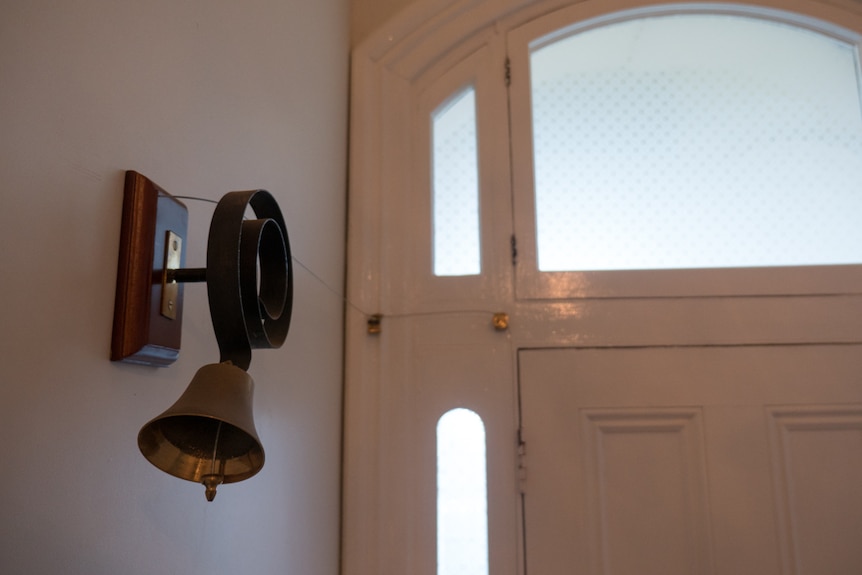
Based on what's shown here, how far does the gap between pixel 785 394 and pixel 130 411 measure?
4.30 feet

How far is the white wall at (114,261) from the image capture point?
562 millimetres

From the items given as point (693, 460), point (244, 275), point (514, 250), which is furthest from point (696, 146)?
point (244, 275)

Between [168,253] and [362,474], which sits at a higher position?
[168,253]

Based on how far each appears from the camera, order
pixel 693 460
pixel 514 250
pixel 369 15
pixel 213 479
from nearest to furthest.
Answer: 1. pixel 213 479
2. pixel 693 460
3. pixel 514 250
4. pixel 369 15

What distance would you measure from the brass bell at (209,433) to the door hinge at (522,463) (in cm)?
94

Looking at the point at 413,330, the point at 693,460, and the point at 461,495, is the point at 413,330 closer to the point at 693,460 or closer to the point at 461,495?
the point at 461,495

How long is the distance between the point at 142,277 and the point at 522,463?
986 millimetres

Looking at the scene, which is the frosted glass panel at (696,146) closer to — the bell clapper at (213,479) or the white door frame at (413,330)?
the white door frame at (413,330)

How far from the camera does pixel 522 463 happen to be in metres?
1.48

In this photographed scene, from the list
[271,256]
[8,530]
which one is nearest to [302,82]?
[271,256]

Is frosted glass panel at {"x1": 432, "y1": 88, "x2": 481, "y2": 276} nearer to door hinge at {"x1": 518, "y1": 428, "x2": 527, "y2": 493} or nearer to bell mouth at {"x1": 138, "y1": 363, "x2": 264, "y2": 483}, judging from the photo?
door hinge at {"x1": 518, "y1": 428, "x2": 527, "y2": 493}

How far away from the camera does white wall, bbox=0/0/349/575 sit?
1.84ft

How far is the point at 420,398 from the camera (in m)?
1.54

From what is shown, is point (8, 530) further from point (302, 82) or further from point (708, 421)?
point (708, 421)
